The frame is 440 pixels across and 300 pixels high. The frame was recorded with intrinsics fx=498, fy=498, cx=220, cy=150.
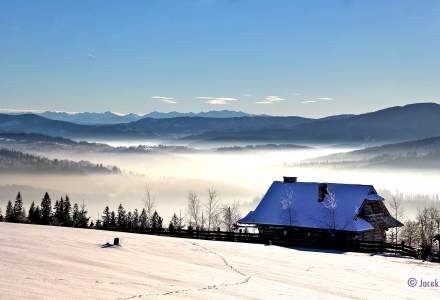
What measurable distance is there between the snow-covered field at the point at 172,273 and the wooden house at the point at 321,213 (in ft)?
69.3

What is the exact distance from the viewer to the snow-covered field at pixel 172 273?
14727 millimetres

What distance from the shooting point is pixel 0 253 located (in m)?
18.4

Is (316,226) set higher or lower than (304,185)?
lower

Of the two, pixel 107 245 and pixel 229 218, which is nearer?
pixel 107 245

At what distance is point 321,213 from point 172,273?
3479 cm

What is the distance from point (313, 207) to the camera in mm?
51844

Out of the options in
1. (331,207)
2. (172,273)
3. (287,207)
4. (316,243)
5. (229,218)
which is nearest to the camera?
(172,273)

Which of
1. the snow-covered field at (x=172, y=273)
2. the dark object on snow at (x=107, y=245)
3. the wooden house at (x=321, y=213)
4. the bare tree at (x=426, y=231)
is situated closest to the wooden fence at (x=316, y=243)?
the bare tree at (x=426, y=231)

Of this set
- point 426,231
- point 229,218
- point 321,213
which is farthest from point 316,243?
point 426,231

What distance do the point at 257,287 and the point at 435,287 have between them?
9.51 m

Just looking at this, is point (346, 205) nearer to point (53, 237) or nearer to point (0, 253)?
point (53, 237)

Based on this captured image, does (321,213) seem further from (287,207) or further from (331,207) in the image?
(287,207)

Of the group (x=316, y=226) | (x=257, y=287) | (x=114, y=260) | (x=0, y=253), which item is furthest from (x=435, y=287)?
(x=316, y=226)

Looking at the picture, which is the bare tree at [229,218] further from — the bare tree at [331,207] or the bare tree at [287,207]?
the bare tree at [331,207]
